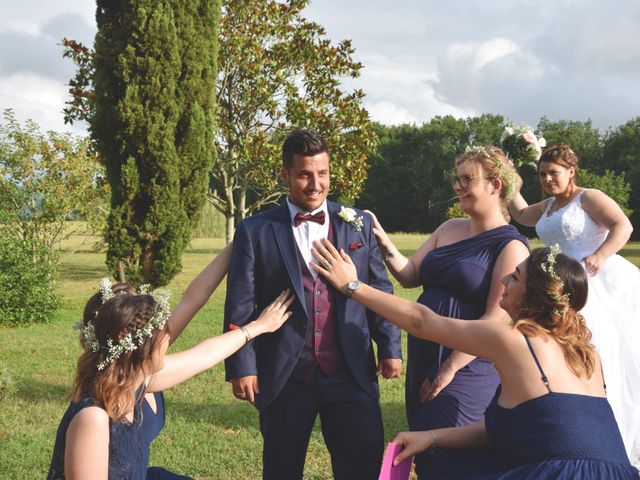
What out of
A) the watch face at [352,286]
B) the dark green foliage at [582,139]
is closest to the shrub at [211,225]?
the dark green foliage at [582,139]

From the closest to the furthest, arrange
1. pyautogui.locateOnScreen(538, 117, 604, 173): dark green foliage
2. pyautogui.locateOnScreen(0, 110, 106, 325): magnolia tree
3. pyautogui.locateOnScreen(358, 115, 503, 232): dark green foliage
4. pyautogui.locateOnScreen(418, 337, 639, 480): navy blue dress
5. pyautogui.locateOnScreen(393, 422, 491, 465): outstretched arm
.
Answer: pyautogui.locateOnScreen(418, 337, 639, 480): navy blue dress → pyautogui.locateOnScreen(393, 422, 491, 465): outstretched arm → pyautogui.locateOnScreen(0, 110, 106, 325): magnolia tree → pyautogui.locateOnScreen(538, 117, 604, 173): dark green foliage → pyautogui.locateOnScreen(358, 115, 503, 232): dark green foliage

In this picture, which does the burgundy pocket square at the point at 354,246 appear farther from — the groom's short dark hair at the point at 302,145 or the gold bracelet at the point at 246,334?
the gold bracelet at the point at 246,334

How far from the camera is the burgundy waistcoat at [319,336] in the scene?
10.00 feet

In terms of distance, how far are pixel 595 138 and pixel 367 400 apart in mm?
52985

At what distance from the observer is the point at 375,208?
179 feet

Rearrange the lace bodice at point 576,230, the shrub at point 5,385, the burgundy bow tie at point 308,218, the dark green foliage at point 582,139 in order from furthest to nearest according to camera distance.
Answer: the dark green foliage at point 582,139
the shrub at point 5,385
the lace bodice at point 576,230
the burgundy bow tie at point 308,218

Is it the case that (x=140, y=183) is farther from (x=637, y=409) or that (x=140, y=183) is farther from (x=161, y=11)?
(x=637, y=409)

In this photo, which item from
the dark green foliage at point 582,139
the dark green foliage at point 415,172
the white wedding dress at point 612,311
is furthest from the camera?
the dark green foliage at point 415,172

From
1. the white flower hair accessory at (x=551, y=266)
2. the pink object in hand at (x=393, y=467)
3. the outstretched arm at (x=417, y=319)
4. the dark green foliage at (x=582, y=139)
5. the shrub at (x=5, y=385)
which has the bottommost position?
the shrub at (x=5, y=385)

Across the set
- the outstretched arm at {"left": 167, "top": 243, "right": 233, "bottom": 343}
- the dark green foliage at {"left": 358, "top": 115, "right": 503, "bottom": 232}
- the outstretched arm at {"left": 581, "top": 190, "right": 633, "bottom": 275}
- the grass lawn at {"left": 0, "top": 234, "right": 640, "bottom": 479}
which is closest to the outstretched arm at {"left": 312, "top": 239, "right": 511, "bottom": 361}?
the outstretched arm at {"left": 167, "top": 243, "right": 233, "bottom": 343}

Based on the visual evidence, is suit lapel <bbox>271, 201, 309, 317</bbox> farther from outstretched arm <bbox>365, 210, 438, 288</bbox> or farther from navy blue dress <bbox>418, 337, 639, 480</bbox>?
navy blue dress <bbox>418, 337, 639, 480</bbox>

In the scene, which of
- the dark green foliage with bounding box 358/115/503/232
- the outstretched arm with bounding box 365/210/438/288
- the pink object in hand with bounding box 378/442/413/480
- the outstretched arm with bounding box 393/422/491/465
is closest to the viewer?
the pink object in hand with bounding box 378/442/413/480

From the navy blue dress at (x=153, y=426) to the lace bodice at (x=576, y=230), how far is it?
3.23 m

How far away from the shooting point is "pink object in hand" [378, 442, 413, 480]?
101 inches
